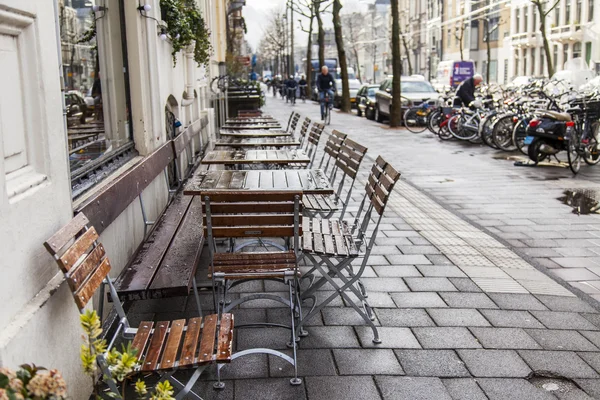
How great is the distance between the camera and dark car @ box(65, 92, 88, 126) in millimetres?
4967

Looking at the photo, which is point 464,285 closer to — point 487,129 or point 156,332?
point 156,332

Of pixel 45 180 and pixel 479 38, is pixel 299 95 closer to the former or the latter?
pixel 479 38

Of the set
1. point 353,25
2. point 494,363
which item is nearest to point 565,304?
point 494,363

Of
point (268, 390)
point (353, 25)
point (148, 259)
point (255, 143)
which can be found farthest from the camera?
point (353, 25)

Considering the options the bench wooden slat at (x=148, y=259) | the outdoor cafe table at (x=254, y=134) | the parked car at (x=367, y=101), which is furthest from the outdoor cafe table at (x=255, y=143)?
the parked car at (x=367, y=101)

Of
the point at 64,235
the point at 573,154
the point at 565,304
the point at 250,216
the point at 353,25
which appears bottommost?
the point at 565,304

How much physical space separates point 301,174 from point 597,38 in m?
41.6

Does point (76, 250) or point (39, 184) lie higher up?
point (39, 184)

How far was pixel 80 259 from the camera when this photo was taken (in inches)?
125

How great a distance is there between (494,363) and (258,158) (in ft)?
11.9

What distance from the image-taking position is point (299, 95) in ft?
161

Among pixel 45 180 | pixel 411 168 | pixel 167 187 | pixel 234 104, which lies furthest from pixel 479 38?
pixel 45 180

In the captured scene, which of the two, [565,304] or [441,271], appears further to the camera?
[441,271]

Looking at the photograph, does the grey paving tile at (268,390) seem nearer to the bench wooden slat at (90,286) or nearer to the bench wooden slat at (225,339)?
the bench wooden slat at (225,339)
